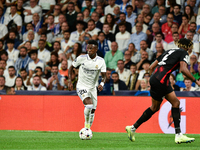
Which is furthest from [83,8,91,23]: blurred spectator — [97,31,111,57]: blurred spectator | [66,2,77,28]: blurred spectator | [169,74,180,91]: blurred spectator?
[169,74,180,91]: blurred spectator

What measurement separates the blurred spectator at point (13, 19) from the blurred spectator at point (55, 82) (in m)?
4.03

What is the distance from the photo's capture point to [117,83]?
40.5 feet

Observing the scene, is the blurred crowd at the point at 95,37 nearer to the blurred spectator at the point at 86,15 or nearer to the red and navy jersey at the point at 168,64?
the blurred spectator at the point at 86,15

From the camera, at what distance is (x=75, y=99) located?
11531 millimetres

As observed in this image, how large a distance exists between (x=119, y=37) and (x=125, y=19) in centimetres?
97

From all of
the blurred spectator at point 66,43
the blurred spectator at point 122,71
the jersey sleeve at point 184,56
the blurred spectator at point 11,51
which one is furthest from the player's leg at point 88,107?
the blurred spectator at point 11,51

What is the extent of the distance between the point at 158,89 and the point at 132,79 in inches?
209

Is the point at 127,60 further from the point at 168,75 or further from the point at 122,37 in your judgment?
the point at 168,75

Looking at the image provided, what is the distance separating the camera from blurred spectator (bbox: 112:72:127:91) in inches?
484

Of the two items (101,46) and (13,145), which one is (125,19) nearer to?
(101,46)

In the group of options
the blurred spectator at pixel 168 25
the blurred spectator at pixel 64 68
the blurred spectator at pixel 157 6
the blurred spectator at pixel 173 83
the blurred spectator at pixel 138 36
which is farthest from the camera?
the blurred spectator at pixel 157 6

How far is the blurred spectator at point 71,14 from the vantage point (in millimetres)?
15656

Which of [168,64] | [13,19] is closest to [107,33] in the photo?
[13,19]

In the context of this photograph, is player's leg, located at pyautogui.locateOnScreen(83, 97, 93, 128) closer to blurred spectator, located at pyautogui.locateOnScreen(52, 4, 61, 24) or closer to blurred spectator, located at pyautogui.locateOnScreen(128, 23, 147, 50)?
blurred spectator, located at pyautogui.locateOnScreen(128, 23, 147, 50)
